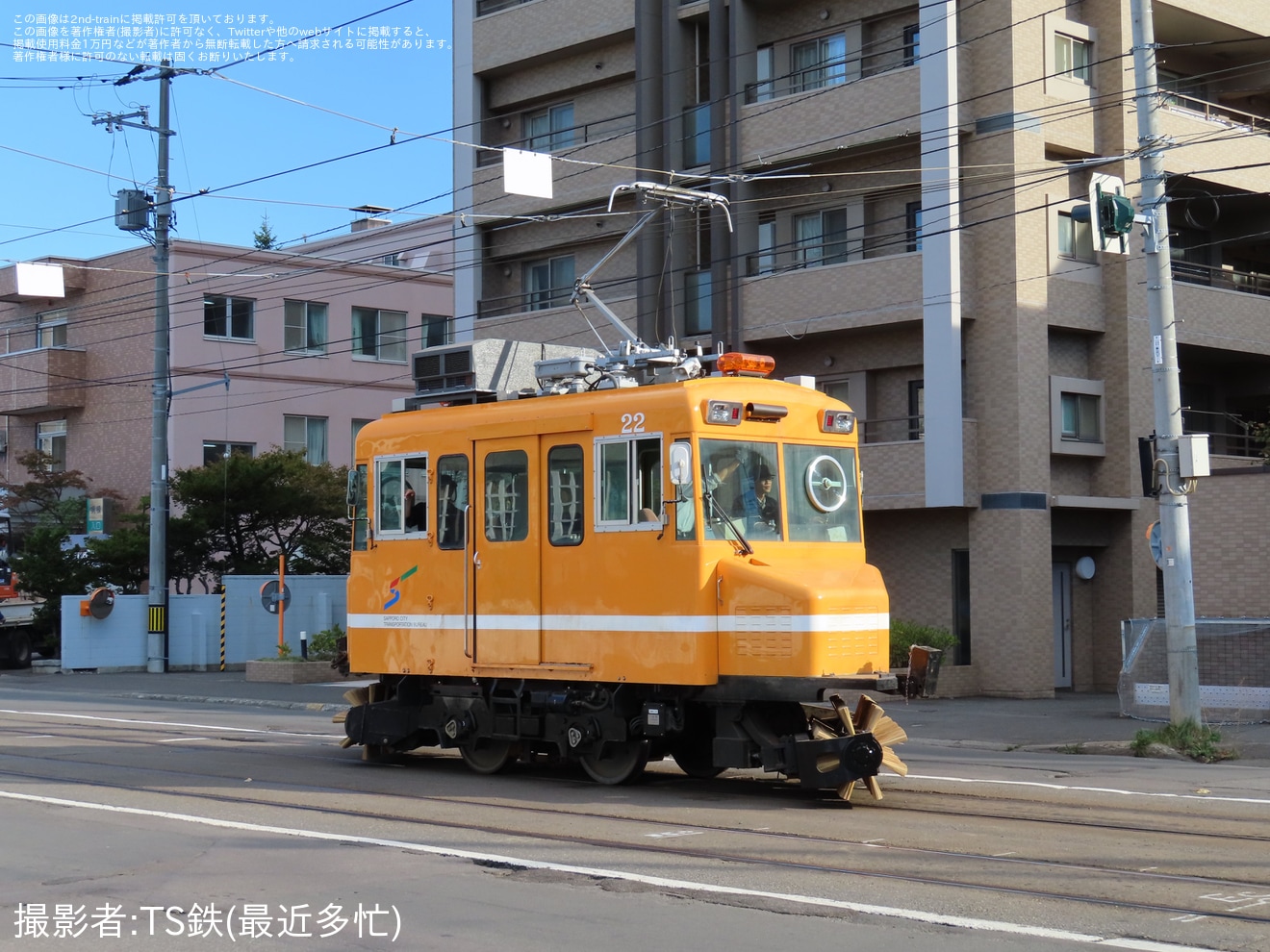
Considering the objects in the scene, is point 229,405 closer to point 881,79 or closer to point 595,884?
point 881,79

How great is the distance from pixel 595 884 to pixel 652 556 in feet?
13.6

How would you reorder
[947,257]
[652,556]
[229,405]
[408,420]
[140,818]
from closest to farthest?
[140,818]
[652,556]
[408,420]
[947,257]
[229,405]

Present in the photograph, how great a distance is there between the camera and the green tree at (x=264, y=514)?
3709 centimetres

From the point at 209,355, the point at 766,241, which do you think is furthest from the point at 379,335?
the point at 766,241

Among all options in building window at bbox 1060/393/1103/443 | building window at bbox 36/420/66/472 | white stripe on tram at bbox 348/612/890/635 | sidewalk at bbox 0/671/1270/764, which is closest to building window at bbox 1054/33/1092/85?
building window at bbox 1060/393/1103/443

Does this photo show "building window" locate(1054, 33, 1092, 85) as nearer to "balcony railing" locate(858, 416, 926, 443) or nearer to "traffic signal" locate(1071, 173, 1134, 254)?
"balcony railing" locate(858, 416, 926, 443)

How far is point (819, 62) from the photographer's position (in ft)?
97.6

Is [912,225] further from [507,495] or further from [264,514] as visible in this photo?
[264,514]

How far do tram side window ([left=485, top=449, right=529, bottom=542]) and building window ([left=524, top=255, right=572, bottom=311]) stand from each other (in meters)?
20.4

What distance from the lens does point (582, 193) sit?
32.4 meters

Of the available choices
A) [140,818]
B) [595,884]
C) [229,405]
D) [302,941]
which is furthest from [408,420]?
[229,405]

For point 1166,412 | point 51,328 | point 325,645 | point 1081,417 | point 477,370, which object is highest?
point 51,328

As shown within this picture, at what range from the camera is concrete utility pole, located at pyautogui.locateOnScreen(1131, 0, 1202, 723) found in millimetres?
17062

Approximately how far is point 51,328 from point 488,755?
36404 millimetres
